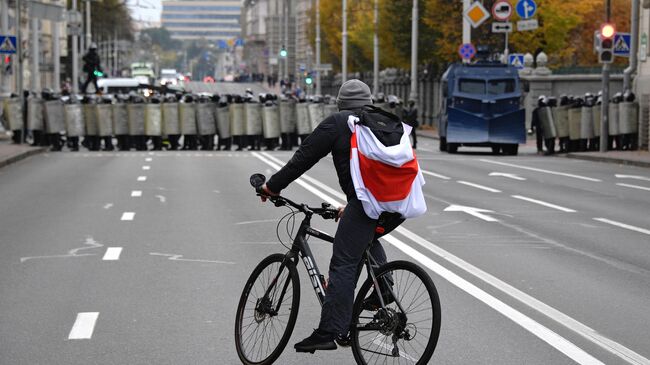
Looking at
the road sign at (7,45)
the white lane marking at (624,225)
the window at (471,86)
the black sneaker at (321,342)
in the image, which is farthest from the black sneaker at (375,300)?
the road sign at (7,45)

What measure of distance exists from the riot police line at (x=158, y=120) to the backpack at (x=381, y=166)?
3333cm

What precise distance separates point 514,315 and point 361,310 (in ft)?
8.70

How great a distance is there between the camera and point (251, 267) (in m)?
12.3

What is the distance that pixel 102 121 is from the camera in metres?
40.5

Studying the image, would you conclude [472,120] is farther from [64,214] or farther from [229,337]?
[229,337]

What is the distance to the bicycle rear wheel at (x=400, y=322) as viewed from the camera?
7047 millimetres

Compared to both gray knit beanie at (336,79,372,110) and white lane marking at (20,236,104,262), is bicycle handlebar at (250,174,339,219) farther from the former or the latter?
white lane marking at (20,236,104,262)

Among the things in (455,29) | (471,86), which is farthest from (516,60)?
(471,86)

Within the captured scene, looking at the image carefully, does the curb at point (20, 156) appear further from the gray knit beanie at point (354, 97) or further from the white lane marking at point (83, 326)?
the gray knit beanie at point (354, 97)

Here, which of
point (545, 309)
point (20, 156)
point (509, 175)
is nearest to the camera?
point (545, 309)

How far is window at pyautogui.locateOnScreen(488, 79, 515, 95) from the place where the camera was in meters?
40.0

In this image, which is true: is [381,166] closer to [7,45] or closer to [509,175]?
[509,175]

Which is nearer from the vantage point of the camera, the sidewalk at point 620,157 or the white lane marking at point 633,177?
the white lane marking at point 633,177

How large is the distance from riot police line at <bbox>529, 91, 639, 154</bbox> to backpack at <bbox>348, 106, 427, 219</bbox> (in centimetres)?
3172
